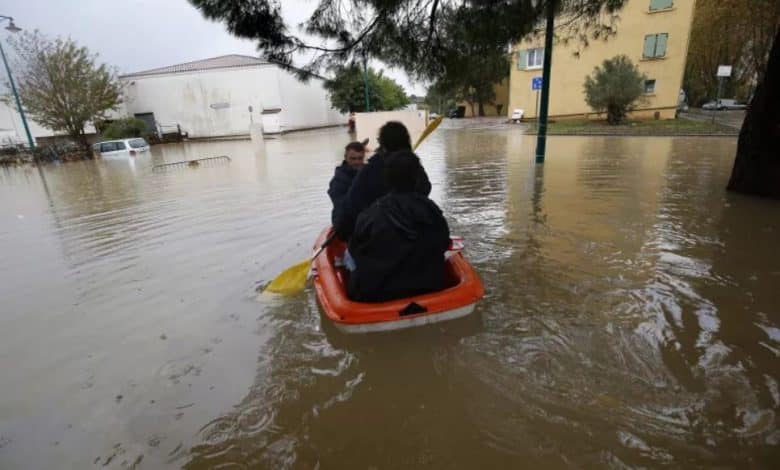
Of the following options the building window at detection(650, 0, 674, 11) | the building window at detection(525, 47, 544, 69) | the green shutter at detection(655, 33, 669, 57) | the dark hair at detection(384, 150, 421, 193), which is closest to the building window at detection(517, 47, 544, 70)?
the building window at detection(525, 47, 544, 69)

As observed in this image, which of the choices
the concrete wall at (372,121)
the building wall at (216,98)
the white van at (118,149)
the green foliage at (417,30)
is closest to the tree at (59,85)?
the white van at (118,149)

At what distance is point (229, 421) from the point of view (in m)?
2.08

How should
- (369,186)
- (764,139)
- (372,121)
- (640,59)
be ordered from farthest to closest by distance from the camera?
1. (640,59)
2. (372,121)
3. (764,139)
4. (369,186)

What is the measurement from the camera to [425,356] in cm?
254

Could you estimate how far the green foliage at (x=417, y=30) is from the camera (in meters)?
5.05

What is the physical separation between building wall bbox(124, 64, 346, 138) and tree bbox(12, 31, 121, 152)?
8.61 m

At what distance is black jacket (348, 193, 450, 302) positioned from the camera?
2.44 metres

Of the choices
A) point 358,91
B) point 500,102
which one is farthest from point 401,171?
point 500,102

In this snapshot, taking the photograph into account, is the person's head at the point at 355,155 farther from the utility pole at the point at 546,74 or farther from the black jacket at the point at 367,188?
the utility pole at the point at 546,74

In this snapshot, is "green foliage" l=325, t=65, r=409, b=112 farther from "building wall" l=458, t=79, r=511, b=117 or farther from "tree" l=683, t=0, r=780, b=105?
"tree" l=683, t=0, r=780, b=105

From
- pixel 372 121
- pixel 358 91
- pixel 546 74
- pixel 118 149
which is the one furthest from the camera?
pixel 358 91

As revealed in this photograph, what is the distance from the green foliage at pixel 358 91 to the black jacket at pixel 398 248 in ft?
12.9

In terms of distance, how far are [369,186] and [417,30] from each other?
12.4 feet

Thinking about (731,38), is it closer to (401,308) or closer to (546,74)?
(546,74)
